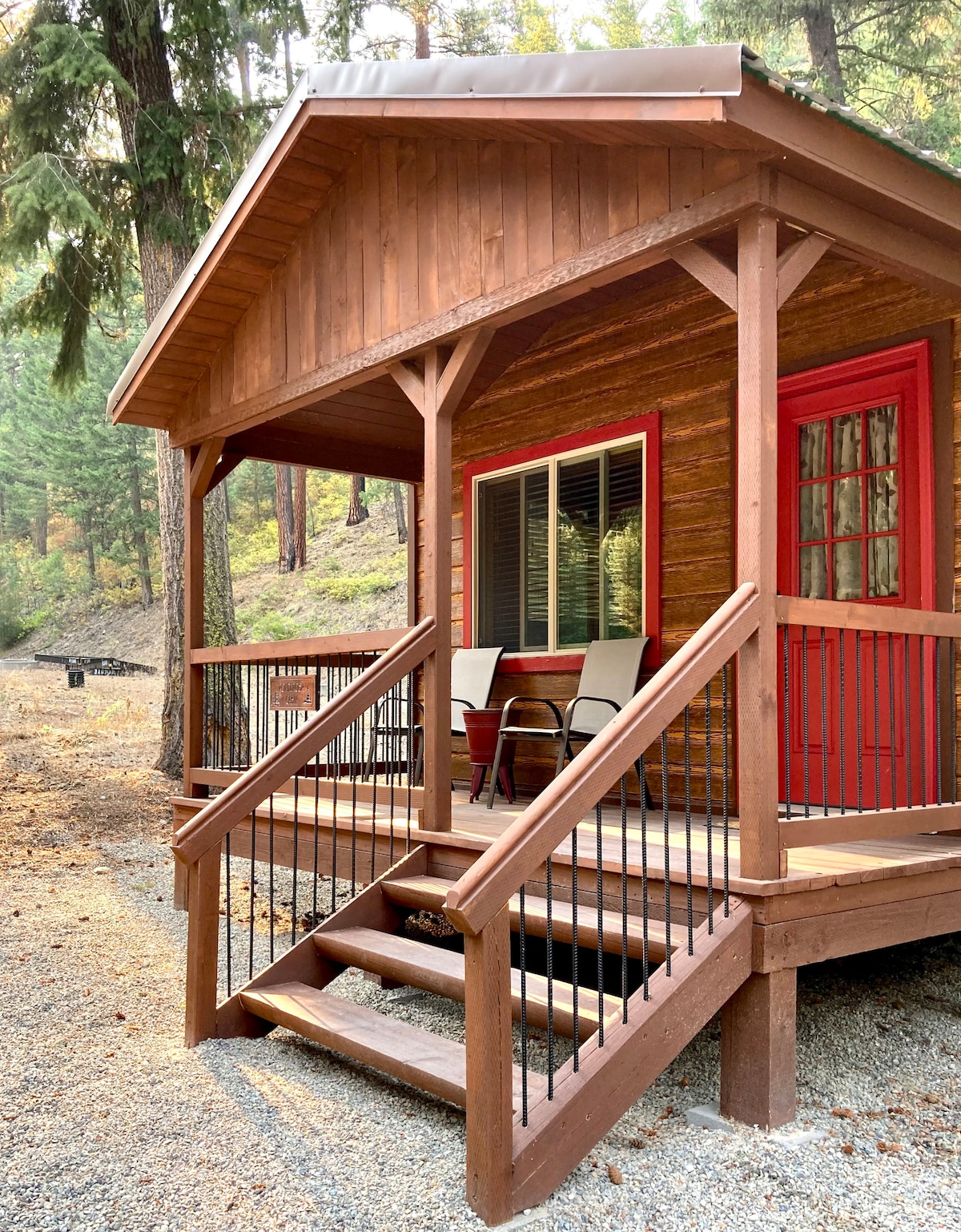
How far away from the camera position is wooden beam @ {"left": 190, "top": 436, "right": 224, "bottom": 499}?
6.41 m

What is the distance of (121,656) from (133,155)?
54.3ft

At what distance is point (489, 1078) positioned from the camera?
2.62 meters

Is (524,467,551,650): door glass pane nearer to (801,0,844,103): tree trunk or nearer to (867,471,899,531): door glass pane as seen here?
(867,471,899,531): door glass pane

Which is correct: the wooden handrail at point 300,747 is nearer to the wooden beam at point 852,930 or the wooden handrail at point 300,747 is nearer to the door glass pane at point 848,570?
the wooden beam at point 852,930

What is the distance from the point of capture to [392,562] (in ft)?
75.6

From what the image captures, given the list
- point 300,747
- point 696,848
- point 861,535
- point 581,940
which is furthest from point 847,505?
Answer: point 300,747

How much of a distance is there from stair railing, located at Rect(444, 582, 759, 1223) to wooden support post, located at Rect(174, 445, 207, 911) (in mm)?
3320

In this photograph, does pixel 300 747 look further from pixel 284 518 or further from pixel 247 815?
pixel 284 518

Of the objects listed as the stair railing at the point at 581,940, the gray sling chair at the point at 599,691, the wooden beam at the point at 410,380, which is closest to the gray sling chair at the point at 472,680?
the gray sling chair at the point at 599,691

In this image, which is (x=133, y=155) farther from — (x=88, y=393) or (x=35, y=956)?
(x=88, y=393)

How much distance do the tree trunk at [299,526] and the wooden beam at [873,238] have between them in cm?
2006

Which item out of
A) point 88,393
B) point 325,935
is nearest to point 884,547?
point 325,935

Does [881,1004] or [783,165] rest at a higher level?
[783,165]

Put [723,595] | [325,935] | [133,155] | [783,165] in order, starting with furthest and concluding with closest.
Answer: [133,155] → [723,595] → [325,935] → [783,165]
